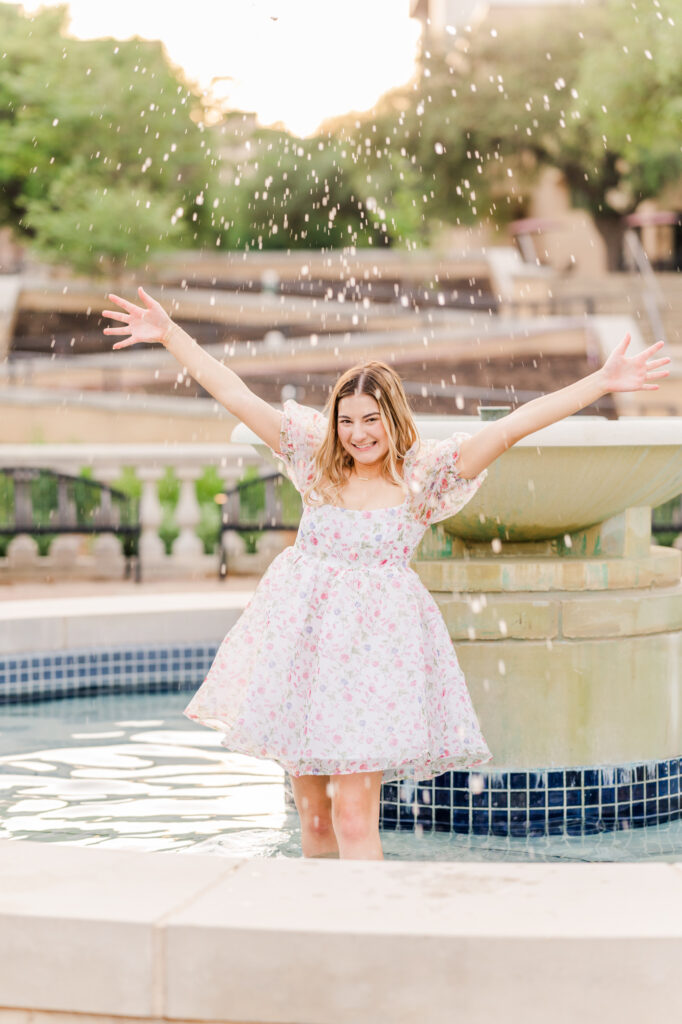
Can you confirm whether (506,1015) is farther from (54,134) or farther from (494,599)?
(54,134)

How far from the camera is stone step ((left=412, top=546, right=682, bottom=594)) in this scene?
470 centimetres

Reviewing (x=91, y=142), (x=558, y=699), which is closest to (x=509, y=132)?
(x=91, y=142)

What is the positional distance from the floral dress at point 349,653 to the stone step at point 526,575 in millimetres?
892

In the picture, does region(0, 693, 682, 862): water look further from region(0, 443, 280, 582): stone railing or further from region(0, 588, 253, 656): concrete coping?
region(0, 443, 280, 582): stone railing

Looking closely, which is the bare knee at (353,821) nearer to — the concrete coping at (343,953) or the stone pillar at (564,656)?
the concrete coping at (343,953)

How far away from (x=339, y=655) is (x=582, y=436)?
1.30 metres

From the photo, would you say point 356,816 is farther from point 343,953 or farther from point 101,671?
point 101,671

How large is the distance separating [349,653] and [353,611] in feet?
0.38

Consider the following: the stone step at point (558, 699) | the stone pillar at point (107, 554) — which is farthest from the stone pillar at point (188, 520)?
the stone step at point (558, 699)

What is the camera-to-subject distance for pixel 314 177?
160 ft

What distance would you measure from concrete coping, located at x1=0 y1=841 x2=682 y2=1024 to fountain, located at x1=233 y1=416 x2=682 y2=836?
183 centimetres

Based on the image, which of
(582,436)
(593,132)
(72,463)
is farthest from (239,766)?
(593,132)

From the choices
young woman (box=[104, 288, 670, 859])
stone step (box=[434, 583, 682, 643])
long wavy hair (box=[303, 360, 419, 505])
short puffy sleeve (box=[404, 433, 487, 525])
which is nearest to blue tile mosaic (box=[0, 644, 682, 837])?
stone step (box=[434, 583, 682, 643])

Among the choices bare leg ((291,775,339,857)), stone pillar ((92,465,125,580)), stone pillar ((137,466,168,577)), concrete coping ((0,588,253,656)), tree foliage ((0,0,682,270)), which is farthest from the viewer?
tree foliage ((0,0,682,270))
